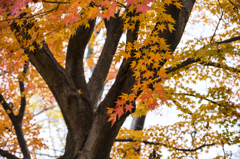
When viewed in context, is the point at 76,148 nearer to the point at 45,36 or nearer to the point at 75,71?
the point at 75,71

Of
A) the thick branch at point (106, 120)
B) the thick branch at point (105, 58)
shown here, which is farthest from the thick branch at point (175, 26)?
the thick branch at point (105, 58)

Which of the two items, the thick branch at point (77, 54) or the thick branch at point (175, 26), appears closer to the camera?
the thick branch at point (175, 26)

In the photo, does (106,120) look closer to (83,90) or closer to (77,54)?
(83,90)

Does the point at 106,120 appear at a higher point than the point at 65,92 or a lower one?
lower

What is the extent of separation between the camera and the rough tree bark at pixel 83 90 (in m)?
2.20

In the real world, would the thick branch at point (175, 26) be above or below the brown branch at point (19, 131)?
above

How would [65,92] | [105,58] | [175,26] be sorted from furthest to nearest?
[105,58] < [65,92] < [175,26]

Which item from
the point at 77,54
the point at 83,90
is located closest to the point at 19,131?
the point at 83,90

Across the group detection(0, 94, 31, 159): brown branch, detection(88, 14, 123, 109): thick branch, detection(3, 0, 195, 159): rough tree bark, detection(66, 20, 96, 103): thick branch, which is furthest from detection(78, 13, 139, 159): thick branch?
detection(0, 94, 31, 159): brown branch

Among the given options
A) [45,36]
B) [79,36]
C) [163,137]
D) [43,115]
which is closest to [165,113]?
[163,137]

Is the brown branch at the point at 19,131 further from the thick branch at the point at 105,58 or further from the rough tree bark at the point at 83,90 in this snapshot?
the thick branch at the point at 105,58

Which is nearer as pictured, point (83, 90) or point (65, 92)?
point (65, 92)

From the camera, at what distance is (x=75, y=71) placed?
3.18 meters

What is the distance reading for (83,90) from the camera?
3.05 m
